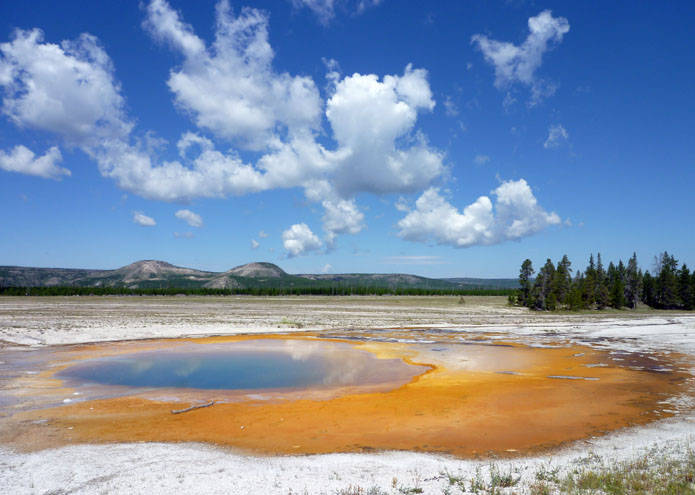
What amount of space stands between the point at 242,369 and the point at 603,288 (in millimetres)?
96604

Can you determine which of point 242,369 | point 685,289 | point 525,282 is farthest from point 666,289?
point 242,369

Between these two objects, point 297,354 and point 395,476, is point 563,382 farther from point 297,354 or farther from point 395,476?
point 297,354

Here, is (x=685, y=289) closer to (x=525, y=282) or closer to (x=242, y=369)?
(x=525, y=282)

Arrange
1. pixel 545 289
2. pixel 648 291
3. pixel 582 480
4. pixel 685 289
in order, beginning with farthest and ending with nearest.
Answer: pixel 648 291, pixel 685 289, pixel 545 289, pixel 582 480

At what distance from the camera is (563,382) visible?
63.7 feet

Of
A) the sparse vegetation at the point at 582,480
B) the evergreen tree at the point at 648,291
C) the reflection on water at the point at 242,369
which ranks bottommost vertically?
the reflection on water at the point at 242,369

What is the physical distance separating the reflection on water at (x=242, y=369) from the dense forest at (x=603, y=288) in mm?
69695

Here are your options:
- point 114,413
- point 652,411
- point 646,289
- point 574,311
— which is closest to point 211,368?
point 114,413

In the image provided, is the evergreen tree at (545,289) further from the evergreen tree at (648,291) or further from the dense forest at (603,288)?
the evergreen tree at (648,291)

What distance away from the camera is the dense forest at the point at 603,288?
286 ft

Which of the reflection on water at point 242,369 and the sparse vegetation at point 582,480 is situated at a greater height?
the sparse vegetation at point 582,480

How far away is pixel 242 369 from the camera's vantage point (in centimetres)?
2259

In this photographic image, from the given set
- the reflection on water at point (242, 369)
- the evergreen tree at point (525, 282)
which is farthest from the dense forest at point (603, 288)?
the reflection on water at point (242, 369)

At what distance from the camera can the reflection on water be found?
754 inches
